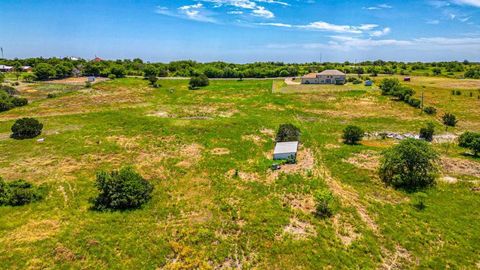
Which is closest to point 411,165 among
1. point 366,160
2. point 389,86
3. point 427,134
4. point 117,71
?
point 366,160

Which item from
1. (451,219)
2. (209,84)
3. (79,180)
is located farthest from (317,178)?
(209,84)

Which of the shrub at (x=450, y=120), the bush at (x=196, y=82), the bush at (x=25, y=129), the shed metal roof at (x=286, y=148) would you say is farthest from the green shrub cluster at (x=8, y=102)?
the shrub at (x=450, y=120)

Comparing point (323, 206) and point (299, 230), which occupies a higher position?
point (323, 206)

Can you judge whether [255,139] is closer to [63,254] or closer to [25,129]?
[63,254]

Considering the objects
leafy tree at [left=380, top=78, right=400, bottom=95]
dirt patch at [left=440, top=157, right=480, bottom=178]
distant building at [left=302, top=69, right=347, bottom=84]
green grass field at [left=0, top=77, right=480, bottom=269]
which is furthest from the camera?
distant building at [left=302, top=69, right=347, bottom=84]

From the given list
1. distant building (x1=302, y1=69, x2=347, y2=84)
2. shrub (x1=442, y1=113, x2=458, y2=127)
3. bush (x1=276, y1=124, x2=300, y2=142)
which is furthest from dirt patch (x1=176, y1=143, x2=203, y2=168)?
distant building (x1=302, y1=69, x2=347, y2=84)

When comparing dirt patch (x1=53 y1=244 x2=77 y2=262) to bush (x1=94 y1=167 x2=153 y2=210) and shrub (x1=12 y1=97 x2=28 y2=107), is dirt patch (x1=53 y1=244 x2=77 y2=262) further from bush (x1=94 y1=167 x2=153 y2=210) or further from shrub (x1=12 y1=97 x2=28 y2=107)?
shrub (x1=12 y1=97 x2=28 y2=107)
